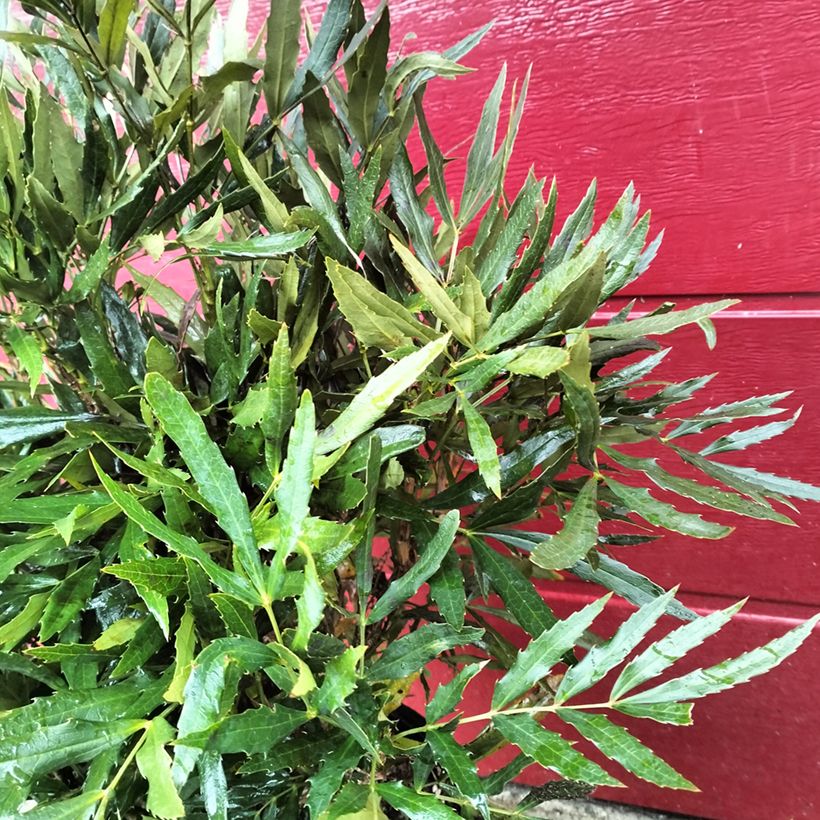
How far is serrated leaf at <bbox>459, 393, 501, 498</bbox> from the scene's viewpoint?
27 centimetres

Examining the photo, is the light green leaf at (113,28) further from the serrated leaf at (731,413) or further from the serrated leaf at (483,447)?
the serrated leaf at (731,413)

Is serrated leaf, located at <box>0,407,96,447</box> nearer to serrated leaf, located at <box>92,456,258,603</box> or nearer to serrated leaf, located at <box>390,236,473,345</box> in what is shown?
serrated leaf, located at <box>92,456,258,603</box>

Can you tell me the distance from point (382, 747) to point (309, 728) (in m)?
0.05

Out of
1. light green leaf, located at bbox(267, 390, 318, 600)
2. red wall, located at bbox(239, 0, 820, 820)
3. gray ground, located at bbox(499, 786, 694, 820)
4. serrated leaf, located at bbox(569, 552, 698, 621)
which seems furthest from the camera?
gray ground, located at bbox(499, 786, 694, 820)

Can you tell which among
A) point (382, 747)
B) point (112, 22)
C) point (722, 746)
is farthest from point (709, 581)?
point (112, 22)

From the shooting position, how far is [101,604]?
0.33 metres

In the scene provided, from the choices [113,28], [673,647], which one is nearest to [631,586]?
[673,647]

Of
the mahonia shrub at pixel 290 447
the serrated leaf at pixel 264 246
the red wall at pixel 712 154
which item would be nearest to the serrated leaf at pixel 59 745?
the mahonia shrub at pixel 290 447

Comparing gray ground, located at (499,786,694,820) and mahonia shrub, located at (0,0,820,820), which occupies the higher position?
mahonia shrub, located at (0,0,820,820)

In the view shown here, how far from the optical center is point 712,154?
589 millimetres

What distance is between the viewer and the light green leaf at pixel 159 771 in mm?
252

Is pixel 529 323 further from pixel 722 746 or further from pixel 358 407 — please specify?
pixel 722 746

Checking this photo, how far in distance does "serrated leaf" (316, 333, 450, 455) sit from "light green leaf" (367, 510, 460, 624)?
7 centimetres

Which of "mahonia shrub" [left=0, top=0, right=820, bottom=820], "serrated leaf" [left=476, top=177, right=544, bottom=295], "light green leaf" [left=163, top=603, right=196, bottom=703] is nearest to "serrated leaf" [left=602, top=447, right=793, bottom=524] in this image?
"mahonia shrub" [left=0, top=0, right=820, bottom=820]
